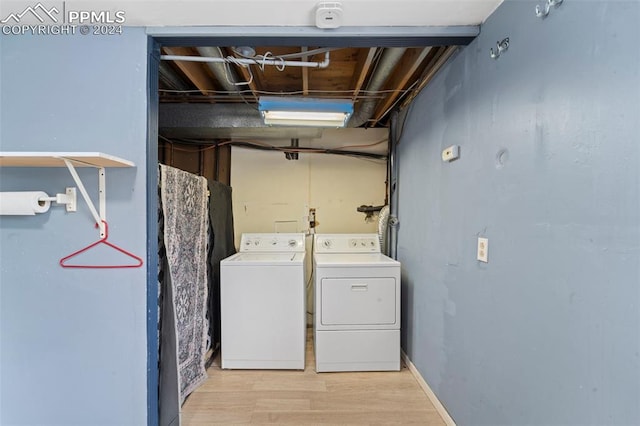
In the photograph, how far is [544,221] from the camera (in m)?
1.09

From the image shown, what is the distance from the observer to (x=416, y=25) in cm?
151

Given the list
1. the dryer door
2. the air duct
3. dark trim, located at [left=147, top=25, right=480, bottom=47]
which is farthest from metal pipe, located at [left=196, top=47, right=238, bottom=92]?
the dryer door

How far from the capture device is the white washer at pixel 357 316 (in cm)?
240

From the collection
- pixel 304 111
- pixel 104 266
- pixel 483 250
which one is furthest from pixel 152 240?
pixel 483 250

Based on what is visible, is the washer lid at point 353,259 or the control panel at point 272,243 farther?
the control panel at point 272,243

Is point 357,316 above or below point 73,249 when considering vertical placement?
below

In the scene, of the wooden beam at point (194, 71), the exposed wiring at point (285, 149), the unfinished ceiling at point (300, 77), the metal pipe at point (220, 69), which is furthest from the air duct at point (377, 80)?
the wooden beam at point (194, 71)

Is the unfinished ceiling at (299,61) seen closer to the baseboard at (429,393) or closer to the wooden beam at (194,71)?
the wooden beam at (194,71)

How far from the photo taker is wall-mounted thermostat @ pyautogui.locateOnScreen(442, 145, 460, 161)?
67.2 inches

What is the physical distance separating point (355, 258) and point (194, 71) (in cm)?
197

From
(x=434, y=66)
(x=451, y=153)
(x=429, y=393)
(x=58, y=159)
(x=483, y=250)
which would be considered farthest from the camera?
(x=429, y=393)

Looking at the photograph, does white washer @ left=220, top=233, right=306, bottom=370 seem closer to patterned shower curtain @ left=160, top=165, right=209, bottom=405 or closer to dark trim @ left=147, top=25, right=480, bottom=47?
patterned shower curtain @ left=160, top=165, right=209, bottom=405

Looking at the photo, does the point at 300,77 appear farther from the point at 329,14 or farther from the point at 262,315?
the point at 262,315

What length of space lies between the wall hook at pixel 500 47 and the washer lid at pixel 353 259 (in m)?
1.57
